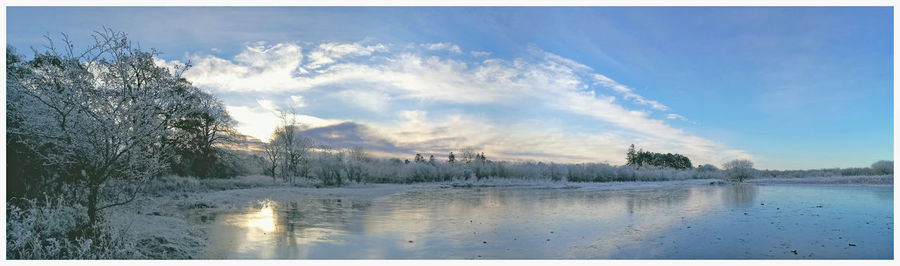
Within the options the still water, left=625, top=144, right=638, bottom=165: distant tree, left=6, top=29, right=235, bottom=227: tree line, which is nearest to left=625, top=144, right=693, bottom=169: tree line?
left=625, top=144, right=638, bottom=165: distant tree

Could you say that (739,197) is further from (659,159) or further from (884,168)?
(659,159)

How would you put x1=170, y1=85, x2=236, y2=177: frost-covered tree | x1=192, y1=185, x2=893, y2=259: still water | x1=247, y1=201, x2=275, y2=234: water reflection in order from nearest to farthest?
x1=192, y1=185, x2=893, y2=259: still water, x1=247, y1=201, x2=275, y2=234: water reflection, x1=170, y1=85, x2=236, y2=177: frost-covered tree

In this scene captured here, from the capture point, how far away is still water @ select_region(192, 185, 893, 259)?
1028 cm

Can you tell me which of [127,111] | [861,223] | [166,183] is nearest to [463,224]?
[127,111]

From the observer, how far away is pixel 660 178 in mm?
66750

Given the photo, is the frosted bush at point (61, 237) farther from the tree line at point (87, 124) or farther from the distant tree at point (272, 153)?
the distant tree at point (272, 153)

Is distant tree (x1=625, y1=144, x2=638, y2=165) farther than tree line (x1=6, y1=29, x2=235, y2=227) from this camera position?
Yes

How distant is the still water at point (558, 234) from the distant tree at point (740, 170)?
4220 cm

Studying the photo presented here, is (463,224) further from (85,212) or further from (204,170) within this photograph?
(204,170)

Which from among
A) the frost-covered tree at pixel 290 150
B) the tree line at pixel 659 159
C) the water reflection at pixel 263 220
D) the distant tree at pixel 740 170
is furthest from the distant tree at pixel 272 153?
the tree line at pixel 659 159

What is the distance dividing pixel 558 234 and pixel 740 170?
5599 cm

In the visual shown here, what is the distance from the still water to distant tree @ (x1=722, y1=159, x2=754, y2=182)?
138 feet

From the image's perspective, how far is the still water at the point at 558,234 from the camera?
10281 mm

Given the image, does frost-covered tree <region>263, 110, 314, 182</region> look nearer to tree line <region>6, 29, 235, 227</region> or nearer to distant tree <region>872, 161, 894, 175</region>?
tree line <region>6, 29, 235, 227</region>
